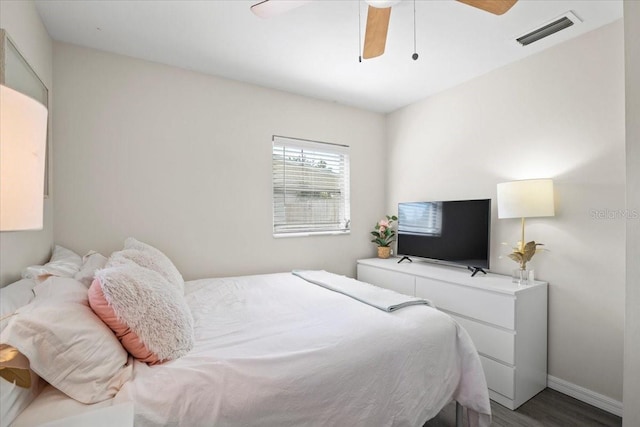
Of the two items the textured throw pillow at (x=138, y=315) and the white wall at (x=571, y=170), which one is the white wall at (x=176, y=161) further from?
the white wall at (x=571, y=170)

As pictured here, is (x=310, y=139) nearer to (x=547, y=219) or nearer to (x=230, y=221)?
(x=230, y=221)

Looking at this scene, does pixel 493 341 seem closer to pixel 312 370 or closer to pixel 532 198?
pixel 532 198

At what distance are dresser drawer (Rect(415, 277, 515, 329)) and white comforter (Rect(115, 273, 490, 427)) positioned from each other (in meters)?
0.66

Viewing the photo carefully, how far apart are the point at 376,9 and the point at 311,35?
761 mm

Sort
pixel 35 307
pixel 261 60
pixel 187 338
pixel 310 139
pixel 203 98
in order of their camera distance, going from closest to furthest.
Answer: pixel 35 307 → pixel 187 338 → pixel 261 60 → pixel 203 98 → pixel 310 139

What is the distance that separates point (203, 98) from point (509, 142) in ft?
9.25

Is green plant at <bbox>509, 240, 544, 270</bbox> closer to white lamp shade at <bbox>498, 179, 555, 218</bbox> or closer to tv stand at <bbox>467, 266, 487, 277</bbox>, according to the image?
white lamp shade at <bbox>498, 179, 555, 218</bbox>

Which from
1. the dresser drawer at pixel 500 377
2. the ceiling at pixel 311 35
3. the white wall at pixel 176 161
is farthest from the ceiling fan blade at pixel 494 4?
the dresser drawer at pixel 500 377

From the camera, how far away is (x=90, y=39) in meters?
2.28

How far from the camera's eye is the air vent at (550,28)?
6.65ft

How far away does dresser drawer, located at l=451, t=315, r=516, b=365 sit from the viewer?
6.89ft

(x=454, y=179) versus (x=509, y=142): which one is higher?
(x=509, y=142)

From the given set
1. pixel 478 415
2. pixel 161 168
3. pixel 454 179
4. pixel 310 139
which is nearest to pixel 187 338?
pixel 478 415

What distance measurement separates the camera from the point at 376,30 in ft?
5.73
